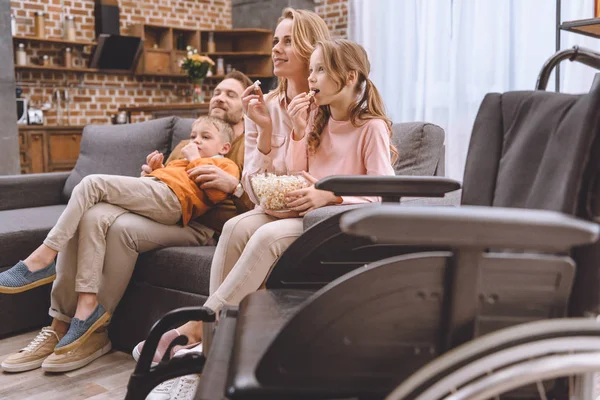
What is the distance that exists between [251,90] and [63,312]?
1126 millimetres

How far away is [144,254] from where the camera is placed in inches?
98.0

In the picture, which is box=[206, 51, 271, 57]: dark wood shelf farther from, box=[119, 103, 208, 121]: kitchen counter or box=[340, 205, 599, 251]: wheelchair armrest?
box=[340, 205, 599, 251]: wheelchair armrest

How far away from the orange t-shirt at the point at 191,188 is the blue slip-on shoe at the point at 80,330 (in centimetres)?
46

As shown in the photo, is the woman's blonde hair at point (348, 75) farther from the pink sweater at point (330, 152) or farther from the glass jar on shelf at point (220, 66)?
the glass jar on shelf at point (220, 66)

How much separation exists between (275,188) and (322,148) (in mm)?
277

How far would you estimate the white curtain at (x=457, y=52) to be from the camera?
4406 mm

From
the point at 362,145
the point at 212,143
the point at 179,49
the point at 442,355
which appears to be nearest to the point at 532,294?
the point at 442,355

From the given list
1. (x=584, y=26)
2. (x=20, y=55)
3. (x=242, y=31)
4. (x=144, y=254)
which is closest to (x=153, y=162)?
(x=144, y=254)

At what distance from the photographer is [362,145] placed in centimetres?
205

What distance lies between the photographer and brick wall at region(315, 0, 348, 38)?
639 centimetres

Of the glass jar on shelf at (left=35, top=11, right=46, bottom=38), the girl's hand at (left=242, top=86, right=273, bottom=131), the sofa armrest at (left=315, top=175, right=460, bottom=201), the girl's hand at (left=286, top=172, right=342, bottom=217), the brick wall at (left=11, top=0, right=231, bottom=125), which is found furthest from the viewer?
the brick wall at (left=11, top=0, right=231, bottom=125)

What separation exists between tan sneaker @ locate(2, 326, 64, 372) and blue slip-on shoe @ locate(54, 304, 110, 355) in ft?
0.32

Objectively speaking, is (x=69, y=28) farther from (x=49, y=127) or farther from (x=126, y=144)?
(x=126, y=144)

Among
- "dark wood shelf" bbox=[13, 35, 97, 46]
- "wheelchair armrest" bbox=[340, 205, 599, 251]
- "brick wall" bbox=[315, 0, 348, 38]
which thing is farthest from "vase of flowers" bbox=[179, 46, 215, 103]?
"wheelchair armrest" bbox=[340, 205, 599, 251]
